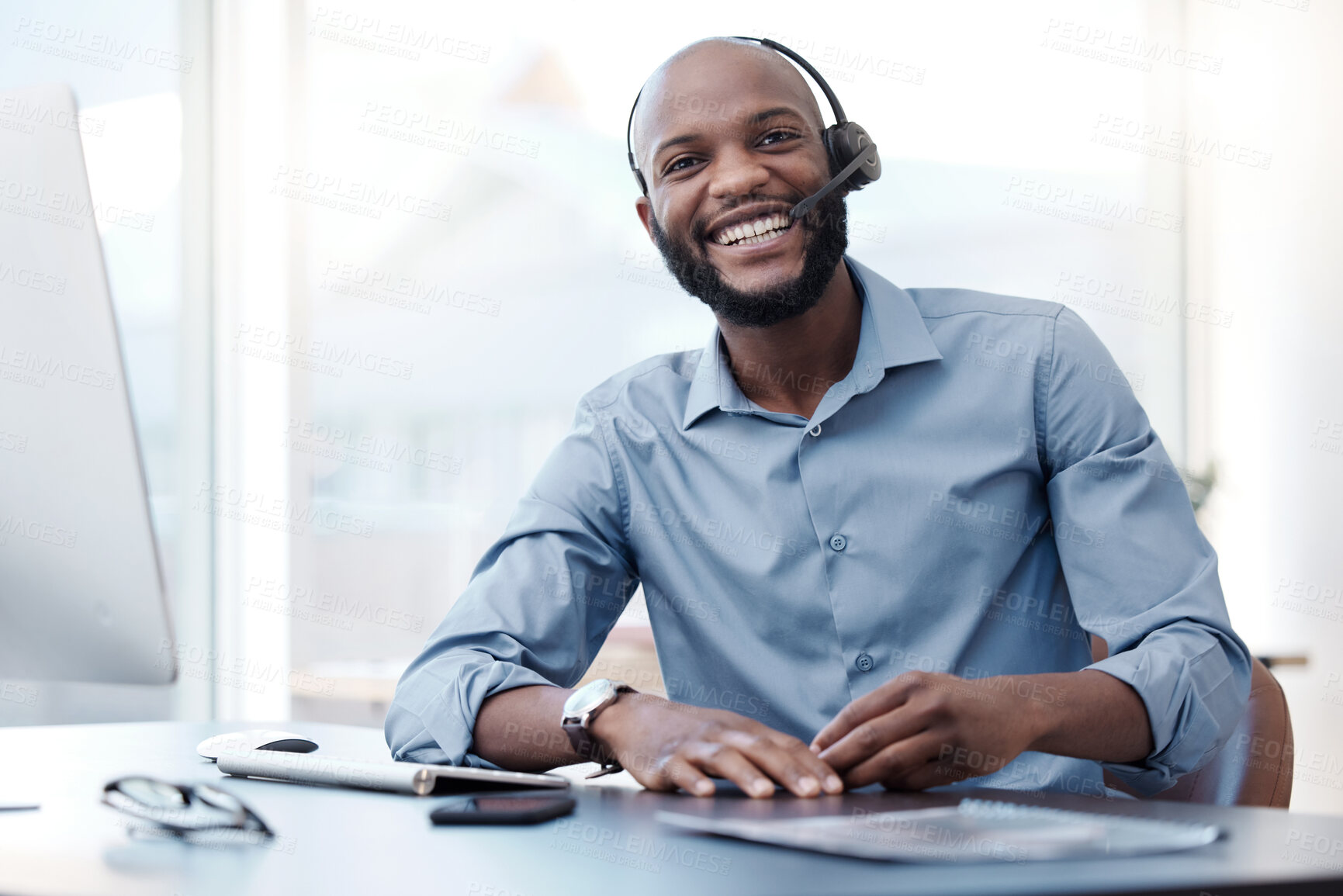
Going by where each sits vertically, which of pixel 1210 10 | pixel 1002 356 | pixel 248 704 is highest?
pixel 1210 10

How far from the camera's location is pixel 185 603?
3.42 metres

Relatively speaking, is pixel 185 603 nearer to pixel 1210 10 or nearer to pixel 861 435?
pixel 861 435

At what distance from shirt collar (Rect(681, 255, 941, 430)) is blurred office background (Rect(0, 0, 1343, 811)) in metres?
1.97

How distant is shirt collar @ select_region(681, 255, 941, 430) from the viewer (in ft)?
4.35

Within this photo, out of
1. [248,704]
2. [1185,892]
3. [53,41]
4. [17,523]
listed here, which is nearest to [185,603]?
[248,704]

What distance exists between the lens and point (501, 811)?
29.1 inches

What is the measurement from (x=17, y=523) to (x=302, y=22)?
3226 millimetres
